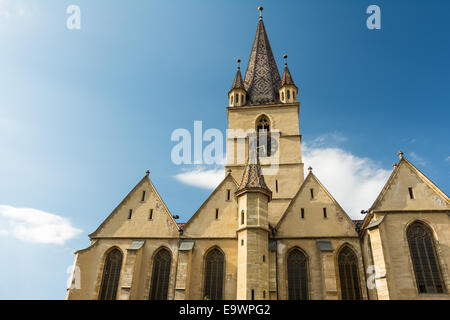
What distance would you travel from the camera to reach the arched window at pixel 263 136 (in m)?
33.6

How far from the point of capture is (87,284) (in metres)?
22.6

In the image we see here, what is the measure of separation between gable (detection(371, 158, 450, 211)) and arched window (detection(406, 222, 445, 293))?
131cm

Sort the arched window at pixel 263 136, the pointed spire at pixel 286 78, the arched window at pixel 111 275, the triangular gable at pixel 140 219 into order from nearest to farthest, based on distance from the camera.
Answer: the arched window at pixel 111 275
the triangular gable at pixel 140 219
the arched window at pixel 263 136
the pointed spire at pixel 286 78

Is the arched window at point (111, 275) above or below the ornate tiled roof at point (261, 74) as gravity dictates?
below

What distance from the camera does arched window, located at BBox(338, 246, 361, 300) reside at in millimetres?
20552

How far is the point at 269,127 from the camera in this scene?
116 feet

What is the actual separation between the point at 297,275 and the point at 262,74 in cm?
2668

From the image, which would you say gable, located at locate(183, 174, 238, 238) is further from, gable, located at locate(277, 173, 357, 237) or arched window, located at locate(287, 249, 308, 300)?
arched window, located at locate(287, 249, 308, 300)

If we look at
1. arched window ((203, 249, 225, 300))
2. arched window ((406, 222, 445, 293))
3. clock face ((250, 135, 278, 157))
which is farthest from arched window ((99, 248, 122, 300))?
arched window ((406, 222, 445, 293))

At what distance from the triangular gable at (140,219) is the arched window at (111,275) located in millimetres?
1450

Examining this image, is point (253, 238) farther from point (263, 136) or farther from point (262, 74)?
point (262, 74)

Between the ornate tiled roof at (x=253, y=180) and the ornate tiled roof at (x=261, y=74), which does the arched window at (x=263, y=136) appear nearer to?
the ornate tiled roof at (x=261, y=74)

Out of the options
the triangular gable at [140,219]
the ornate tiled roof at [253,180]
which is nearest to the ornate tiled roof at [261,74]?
the ornate tiled roof at [253,180]

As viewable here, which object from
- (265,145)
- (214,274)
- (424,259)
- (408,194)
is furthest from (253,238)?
(265,145)
